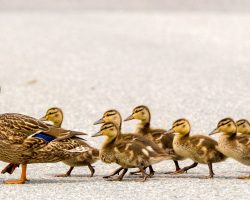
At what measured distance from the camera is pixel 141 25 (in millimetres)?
29219

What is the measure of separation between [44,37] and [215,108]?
1201 centimetres

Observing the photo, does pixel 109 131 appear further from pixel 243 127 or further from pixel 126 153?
pixel 243 127

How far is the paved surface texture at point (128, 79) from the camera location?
8984 mm

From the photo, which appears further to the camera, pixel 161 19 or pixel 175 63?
pixel 161 19

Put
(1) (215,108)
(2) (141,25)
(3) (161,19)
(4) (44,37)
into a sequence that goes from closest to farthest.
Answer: (1) (215,108) → (4) (44,37) → (2) (141,25) → (3) (161,19)

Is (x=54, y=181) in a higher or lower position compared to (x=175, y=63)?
lower

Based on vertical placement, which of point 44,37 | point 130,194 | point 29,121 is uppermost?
point 44,37

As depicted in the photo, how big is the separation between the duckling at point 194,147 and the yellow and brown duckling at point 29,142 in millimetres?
1117

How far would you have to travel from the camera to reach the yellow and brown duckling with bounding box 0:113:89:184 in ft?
30.2

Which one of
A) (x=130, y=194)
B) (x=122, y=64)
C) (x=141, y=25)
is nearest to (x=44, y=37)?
(x=141, y=25)

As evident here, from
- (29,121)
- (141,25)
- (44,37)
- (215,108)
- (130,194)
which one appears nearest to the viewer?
(130,194)

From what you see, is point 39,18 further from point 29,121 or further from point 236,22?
point 29,121

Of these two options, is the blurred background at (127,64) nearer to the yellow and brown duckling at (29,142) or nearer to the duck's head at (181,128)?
the duck's head at (181,128)

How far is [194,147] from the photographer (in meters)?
9.76
